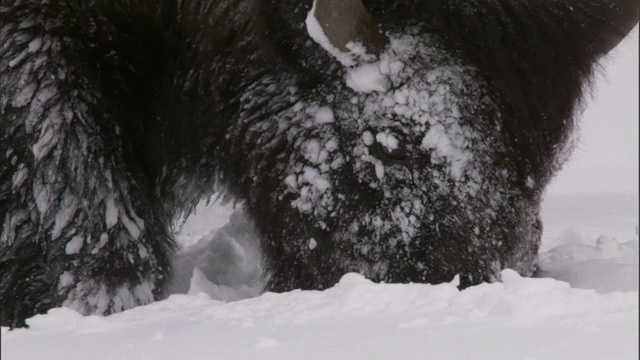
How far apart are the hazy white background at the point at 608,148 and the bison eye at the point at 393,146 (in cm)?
427

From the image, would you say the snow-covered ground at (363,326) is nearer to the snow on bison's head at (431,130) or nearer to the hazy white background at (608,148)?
the snow on bison's head at (431,130)

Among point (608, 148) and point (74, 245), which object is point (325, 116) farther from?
point (608, 148)

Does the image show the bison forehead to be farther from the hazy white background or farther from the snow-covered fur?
the hazy white background

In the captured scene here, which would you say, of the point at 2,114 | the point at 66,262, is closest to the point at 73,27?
the point at 2,114

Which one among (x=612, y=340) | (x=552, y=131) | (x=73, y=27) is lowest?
(x=612, y=340)

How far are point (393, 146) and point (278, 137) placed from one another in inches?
20.3

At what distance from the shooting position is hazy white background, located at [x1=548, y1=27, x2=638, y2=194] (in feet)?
30.5

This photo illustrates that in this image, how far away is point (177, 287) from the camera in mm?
5191

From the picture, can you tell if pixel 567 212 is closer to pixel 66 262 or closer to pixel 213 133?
pixel 213 133

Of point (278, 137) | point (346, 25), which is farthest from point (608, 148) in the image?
point (346, 25)

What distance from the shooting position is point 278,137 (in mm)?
4520

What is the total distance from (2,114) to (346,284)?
188 centimetres

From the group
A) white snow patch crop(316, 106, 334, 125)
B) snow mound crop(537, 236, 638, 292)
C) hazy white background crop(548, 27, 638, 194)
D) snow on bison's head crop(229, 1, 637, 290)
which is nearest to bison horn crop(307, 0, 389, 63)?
snow on bison's head crop(229, 1, 637, 290)

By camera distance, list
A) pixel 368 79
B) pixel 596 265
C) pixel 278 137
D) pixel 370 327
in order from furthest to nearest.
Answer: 1. pixel 596 265
2. pixel 278 137
3. pixel 368 79
4. pixel 370 327
